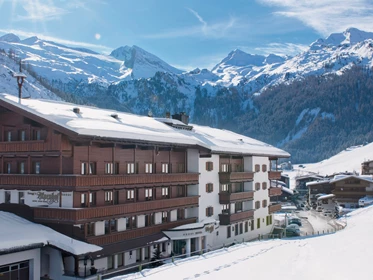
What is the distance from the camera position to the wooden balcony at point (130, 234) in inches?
1247

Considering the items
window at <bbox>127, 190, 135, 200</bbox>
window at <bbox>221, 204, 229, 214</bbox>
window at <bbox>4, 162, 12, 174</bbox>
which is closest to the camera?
window at <bbox>4, 162, 12, 174</bbox>

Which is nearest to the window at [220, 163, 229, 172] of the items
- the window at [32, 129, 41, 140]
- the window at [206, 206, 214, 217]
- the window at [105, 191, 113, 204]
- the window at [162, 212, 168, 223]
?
the window at [206, 206, 214, 217]

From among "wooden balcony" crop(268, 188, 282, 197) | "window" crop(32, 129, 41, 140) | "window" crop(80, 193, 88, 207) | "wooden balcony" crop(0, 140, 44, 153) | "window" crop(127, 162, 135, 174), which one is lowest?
"wooden balcony" crop(268, 188, 282, 197)

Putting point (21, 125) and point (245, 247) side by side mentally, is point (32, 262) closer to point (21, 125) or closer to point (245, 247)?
point (21, 125)

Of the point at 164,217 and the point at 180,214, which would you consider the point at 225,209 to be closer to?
the point at 180,214

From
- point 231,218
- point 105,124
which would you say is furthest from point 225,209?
point 105,124

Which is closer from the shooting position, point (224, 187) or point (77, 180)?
point (77, 180)

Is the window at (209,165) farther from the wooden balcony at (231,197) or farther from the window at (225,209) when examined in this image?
the window at (225,209)

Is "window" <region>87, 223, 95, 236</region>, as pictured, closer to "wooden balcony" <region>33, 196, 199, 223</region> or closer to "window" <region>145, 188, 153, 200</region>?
"wooden balcony" <region>33, 196, 199, 223</region>

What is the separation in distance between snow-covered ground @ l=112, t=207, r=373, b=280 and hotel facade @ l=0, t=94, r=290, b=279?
14.9 feet

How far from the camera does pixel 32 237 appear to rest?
28.5 m

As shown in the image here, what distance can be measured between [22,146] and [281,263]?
64.5ft

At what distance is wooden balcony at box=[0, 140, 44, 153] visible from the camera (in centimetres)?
3178

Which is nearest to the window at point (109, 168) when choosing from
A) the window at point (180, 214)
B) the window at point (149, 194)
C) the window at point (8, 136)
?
the window at point (149, 194)
